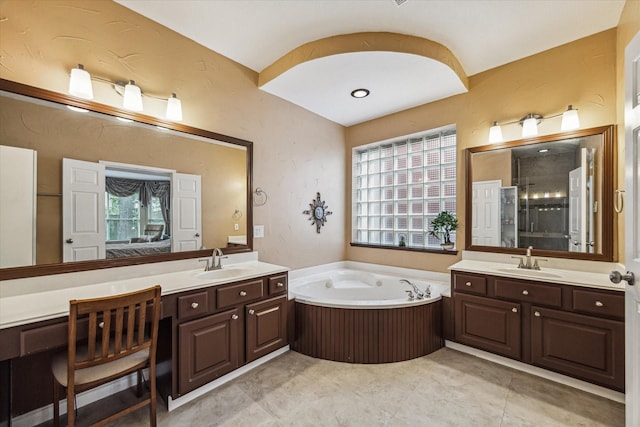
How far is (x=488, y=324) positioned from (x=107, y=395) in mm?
2992

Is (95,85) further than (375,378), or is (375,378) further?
(375,378)

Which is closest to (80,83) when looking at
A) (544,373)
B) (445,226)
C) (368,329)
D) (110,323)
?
(110,323)

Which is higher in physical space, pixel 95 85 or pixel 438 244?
pixel 95 85

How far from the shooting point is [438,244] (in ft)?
10.8

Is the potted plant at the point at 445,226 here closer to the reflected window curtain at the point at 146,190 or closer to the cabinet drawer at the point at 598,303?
the cabinet drawer at the point at 598,303

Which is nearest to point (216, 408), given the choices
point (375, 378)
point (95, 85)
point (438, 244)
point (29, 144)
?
point (375, 378)

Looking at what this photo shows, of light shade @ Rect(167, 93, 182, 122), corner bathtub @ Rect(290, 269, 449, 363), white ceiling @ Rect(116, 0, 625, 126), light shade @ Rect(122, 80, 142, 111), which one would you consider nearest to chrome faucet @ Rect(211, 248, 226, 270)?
corner bathtub @ Rect(290, 269, 449, 363)

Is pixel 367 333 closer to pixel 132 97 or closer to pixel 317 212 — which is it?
pixel 317 212

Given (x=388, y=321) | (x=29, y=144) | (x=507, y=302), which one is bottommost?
(x=388, y=321)

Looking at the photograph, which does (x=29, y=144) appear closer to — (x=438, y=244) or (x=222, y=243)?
(x=222, y=243)

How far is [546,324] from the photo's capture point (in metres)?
2.15

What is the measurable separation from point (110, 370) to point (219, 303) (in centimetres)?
68

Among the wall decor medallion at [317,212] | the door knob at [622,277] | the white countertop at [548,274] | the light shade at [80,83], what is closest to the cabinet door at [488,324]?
the white countertop at [548,274]

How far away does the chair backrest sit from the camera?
1348mm
